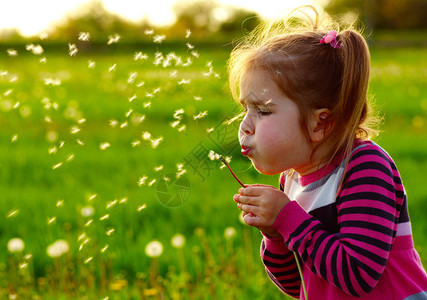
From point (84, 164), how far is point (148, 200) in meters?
1.42

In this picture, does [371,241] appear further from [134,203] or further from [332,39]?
[134,203]

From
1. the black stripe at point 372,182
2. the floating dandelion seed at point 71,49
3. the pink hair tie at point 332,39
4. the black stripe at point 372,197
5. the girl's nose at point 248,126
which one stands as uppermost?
the floating dandelion seed at point 71,49

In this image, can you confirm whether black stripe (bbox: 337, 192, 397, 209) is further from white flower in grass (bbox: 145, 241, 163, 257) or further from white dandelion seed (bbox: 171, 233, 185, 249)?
white dandelion seed (bbox: 171, 233, 185, 249)

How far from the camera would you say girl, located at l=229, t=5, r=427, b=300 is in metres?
1.78

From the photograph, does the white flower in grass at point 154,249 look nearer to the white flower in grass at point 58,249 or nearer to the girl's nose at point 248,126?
the white flower in grass at point 58,249

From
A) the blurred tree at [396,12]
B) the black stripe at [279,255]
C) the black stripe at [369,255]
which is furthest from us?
the blurred tree at [396,12]

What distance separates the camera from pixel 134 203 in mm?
4332

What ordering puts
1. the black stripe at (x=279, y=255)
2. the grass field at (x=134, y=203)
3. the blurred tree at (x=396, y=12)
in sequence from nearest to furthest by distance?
the black stripe at (x=279, y=255) < the grass field at (x=134, y=203) < the blurred tree at (x=396, y=12)

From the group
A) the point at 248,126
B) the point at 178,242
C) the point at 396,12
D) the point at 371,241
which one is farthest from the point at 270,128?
the point at 396,12

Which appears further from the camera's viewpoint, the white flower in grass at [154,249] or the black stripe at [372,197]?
the white flower in grass at [154,249]

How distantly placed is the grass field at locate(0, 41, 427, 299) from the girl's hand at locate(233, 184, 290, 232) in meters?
0.23

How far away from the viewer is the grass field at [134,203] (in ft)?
9.49

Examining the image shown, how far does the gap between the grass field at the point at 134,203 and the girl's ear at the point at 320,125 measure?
1.07ft

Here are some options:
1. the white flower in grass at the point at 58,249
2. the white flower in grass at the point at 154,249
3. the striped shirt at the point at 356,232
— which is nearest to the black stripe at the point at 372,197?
the striped shirt at the point at 356,232
